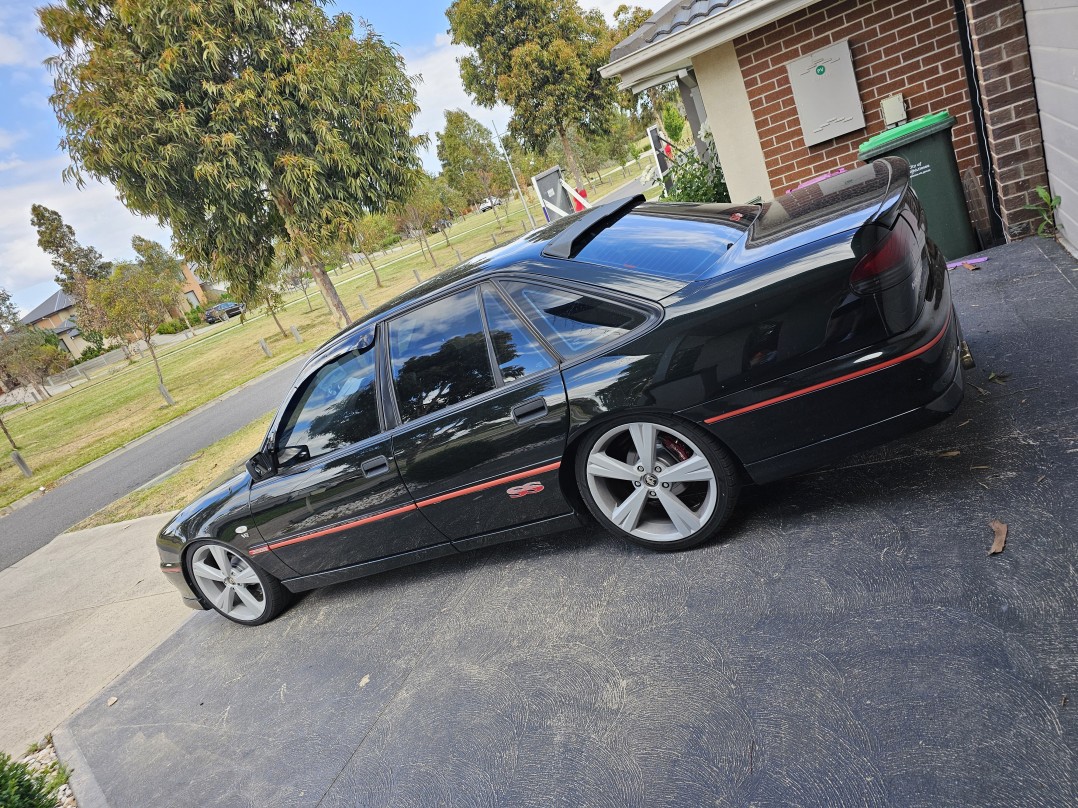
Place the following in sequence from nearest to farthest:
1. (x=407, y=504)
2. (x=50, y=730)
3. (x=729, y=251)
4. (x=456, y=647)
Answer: (x=729, y=251) → (x=456, y=647) → (x=407, y=504) → (x=50, y=730)

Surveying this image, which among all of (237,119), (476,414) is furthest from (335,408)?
(237,119)

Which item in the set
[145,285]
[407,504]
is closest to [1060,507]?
[407,504]

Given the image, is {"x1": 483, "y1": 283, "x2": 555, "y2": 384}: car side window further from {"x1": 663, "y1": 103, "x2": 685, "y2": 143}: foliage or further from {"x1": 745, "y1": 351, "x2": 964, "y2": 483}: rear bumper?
{"x1": 663, "y1": 103, "x2": 685, "y2": 143}: foliage

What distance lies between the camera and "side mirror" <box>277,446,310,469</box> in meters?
4.09

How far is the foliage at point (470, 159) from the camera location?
36406 mm

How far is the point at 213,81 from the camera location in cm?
1012

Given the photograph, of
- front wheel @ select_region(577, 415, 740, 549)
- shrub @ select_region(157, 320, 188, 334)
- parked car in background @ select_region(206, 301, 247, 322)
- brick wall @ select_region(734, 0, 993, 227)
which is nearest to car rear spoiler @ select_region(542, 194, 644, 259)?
front wheel @ select_region(577, 415, 740, 549)

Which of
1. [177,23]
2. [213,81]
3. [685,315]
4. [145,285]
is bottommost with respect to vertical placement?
[685,315]

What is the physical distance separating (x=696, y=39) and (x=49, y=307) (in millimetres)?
84616

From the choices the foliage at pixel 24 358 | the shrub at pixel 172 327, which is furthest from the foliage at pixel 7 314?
the shrub at pixel 172 327

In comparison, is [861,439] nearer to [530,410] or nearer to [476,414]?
[530,410]

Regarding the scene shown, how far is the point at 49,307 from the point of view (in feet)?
243

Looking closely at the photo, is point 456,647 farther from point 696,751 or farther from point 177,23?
point 177,23

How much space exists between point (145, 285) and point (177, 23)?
15.4m
